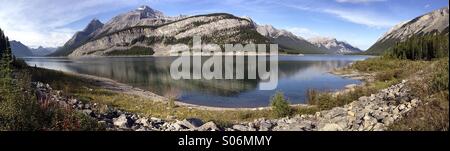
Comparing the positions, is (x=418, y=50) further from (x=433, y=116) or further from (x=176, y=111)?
(x=433, y=116)

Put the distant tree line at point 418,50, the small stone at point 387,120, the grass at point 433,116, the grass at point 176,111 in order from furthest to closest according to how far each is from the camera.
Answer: the distant tree line at point 418,50 → the grass at point 176,111 → the small stone at point 387,120 → the grass at point 433,116

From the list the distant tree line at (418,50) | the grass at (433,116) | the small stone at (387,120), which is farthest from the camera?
the distant tree line at (418,50)

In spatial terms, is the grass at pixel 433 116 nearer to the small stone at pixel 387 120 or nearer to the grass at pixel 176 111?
the small stone at pixel 387 120

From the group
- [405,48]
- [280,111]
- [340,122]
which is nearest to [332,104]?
[280,111]

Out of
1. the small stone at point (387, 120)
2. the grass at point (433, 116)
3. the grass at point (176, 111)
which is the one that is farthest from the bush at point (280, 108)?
the grass at point (433, 116)

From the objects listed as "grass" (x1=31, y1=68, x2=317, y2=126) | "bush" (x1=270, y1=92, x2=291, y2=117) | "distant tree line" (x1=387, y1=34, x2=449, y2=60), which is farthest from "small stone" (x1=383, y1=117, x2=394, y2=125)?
"distant tree line" (x1=387, y1=34, x2=449, y2=60)

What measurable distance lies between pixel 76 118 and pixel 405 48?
368ft

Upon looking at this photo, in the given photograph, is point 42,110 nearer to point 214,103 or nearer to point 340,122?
point 340,122

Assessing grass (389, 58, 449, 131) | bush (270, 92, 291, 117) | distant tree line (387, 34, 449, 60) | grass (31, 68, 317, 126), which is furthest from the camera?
distant tree line (387, 34, 449, 60)

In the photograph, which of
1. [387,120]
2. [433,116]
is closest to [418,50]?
[387,120]

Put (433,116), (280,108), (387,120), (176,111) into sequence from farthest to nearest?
(176,111)
(280,108)
(387,120)
(433,116)

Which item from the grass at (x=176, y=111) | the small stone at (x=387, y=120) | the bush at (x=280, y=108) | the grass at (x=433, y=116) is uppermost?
the grass at (x=433, y=116)

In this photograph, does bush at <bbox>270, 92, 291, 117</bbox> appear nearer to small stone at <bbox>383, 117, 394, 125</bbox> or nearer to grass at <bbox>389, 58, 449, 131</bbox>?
small stone at <bbox>383, 117, 394, 125</bbox>
